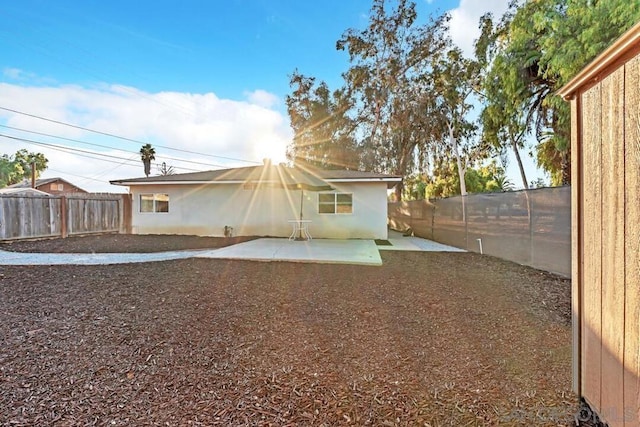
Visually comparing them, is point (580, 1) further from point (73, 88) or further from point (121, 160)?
point (121, 160)

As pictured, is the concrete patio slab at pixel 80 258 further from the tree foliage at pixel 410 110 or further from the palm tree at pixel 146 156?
the palm tree at pixel 146 156

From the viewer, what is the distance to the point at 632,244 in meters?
1.61

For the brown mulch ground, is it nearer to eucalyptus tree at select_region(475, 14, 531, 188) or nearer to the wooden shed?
the wooden shed

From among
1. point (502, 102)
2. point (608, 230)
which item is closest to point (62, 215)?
point (608, 230)

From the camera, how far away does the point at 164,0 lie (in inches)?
376

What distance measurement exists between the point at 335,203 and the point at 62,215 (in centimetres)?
1026

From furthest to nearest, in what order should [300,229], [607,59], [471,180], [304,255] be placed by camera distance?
[471,180]
[300,229]
[304,255]
[607,59]

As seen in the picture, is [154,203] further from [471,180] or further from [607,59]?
[471,180]

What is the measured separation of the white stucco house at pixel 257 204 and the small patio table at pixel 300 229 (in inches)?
8.9

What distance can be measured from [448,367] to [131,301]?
3.92 metres

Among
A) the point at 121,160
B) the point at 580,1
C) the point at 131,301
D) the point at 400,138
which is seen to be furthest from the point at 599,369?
the point at 121,160

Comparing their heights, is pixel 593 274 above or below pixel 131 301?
above

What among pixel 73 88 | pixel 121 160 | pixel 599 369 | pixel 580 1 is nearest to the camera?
pixel 599 369

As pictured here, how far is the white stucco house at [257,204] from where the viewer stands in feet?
41.8
